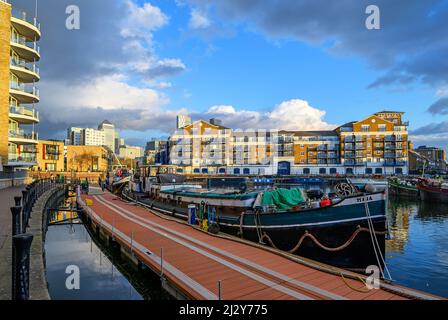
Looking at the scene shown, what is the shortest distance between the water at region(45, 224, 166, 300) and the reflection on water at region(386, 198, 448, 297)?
1192 cm

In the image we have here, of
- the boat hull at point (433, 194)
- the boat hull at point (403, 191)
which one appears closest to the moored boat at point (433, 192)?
the boat hull at point (433, 194)

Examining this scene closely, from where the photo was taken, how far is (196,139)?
124438 millimetres

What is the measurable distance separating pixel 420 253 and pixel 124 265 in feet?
59.2

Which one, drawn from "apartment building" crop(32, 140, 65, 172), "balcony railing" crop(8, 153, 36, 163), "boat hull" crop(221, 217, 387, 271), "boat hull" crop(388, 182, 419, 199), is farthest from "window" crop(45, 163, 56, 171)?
"boat hull" crop(221, 217, 387, 271)

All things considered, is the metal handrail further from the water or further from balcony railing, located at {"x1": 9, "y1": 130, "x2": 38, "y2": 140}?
the water

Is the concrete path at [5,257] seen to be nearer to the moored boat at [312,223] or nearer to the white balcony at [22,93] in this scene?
the moored boat at [312,223]

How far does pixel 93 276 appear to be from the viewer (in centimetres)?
1418

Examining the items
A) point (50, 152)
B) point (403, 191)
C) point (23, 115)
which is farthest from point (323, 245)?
point (50, 152)

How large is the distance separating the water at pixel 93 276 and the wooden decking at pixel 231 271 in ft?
3.70

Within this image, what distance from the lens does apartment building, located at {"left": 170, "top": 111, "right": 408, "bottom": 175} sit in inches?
4451

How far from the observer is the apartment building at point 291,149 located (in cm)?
11306

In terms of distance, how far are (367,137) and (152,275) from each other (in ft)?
382

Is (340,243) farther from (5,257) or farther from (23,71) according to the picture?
(23,71)
